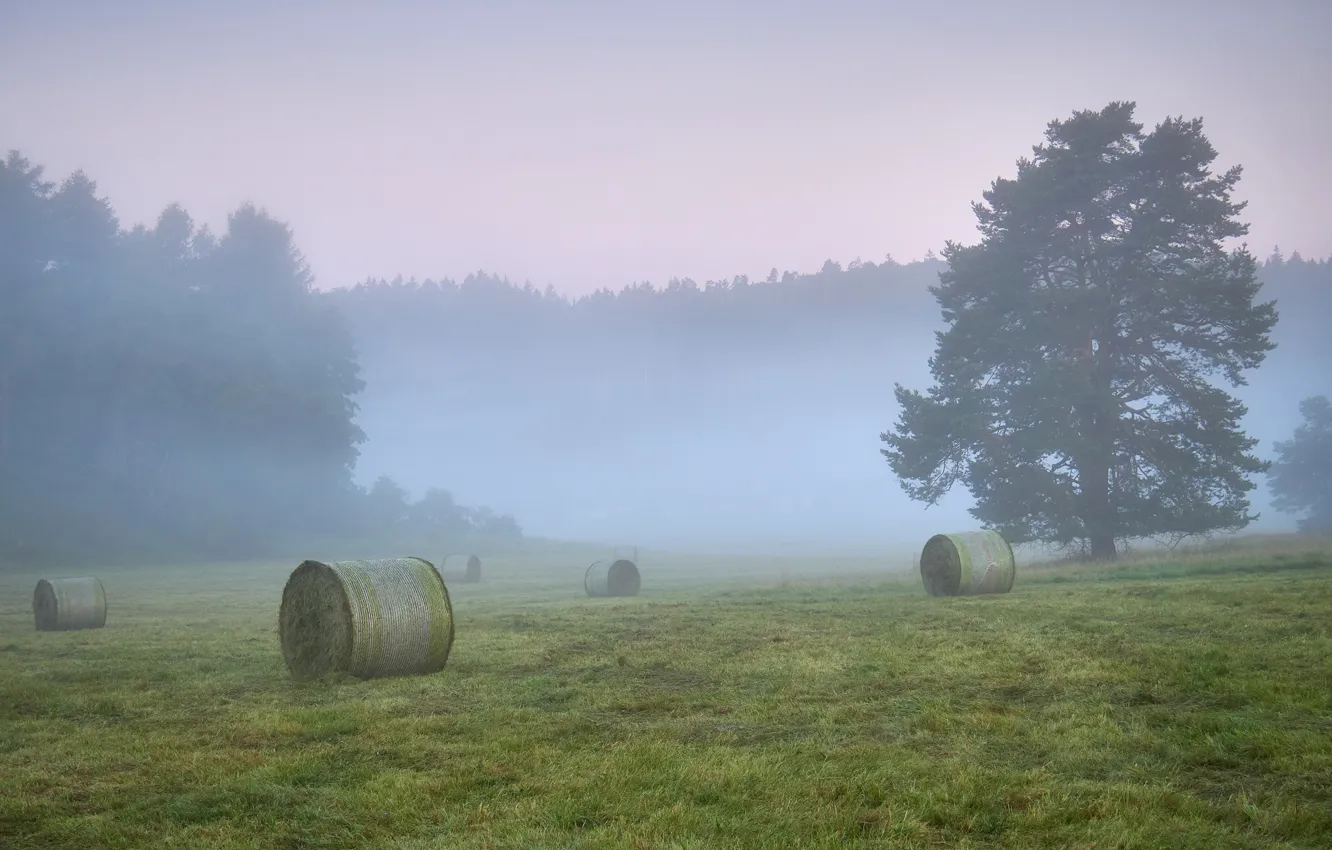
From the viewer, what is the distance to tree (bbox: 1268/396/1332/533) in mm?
60562

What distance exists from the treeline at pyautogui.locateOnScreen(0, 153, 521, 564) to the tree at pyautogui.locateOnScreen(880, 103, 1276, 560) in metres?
43.7

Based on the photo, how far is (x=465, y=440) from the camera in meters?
185

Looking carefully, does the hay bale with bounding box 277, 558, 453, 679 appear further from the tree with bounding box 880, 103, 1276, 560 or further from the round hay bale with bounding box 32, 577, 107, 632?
the tree with bounding box 880, 103, 1276, 560

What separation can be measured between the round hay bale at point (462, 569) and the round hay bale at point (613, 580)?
13.5 meters

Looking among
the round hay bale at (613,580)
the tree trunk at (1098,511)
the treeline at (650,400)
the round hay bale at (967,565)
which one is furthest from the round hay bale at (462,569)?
the treeline at (650,400)

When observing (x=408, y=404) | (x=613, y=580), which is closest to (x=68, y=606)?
(x=613, y=580)

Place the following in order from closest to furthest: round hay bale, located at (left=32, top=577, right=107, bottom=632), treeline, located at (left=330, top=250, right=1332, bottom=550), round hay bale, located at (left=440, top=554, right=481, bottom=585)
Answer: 1. round hay bale, located at (left=32, top=577, right=107, bottom=632)
2. round hay bale, located at (left=440, top=554, right=481, bottom=585)
3. treeline, located at (left=330, top=250, right=1332, bottom=550)

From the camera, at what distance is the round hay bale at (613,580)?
1289 inches

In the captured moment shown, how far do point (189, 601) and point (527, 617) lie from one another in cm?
1629

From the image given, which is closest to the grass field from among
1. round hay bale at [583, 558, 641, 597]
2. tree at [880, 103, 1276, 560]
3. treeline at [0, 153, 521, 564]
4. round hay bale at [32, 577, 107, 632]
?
round hay bale at [32, 577, 107, 632]

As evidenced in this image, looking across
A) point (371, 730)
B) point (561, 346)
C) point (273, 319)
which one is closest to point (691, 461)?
point (561, 346)

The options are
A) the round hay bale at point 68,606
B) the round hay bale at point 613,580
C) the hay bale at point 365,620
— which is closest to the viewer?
the hay bale at point 365,620

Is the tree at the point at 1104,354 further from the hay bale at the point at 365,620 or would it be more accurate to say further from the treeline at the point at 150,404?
the treeline at the point at 150,404

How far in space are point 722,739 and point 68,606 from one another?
20.2 meters
